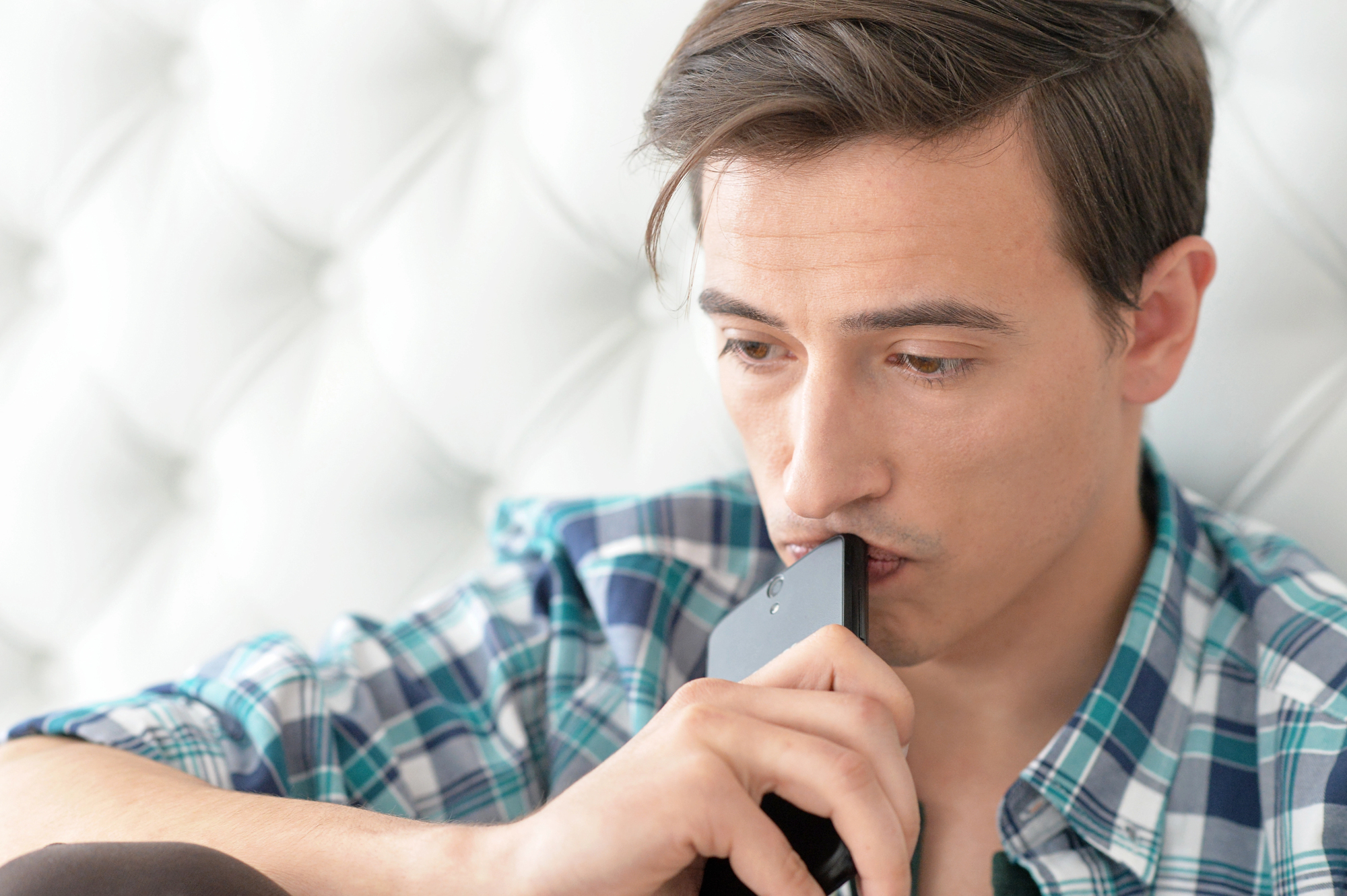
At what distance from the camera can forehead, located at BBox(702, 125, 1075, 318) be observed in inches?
27.1

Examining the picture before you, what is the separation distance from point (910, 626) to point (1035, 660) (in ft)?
0.63

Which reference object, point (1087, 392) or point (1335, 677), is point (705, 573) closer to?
point (1087, 392)

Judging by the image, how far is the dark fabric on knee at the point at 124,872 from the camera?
0.52 metres

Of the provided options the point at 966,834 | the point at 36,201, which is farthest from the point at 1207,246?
the point at 36,201

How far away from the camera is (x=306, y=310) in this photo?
48.1 inches

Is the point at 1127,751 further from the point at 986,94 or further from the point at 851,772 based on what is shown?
the point at 986,94

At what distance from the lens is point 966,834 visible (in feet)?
2.82

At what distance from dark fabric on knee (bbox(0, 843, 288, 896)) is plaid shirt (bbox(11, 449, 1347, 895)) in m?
0.29

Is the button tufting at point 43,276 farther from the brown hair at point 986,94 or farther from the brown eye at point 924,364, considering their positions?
the brown eye at point 924,364

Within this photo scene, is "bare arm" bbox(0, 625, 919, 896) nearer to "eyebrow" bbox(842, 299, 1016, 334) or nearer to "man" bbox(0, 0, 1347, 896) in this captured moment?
"man" bbox(0, 0, 1347, 896)

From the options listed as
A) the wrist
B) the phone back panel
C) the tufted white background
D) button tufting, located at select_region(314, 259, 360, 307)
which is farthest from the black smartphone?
button tufting, located at select_region(314, 259, 360, 307)

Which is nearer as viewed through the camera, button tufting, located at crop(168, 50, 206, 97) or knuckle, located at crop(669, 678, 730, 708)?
knuckle, located at crop(669, 678, 730, 708)

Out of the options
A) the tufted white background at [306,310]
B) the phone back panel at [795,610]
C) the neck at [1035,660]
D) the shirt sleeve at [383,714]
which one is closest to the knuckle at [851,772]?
the phone back panel at [795,610]

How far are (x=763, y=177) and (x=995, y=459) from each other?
0.26 meters
